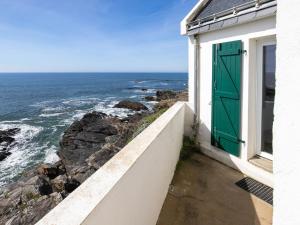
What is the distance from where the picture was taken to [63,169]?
41.7 ft

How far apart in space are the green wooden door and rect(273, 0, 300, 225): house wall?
12.1ft

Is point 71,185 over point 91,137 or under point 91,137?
over

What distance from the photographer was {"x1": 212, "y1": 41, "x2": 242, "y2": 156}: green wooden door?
4941 millimetres

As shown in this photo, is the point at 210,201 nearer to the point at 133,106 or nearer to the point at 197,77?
the point at 197,77

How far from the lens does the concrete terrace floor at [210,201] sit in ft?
11.6

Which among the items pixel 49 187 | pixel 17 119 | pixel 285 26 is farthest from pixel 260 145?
pixel 17 119

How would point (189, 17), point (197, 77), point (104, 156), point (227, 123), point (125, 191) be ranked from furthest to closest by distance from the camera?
point (104, 156) < point (189, 17) < point (197, 77) < point (227, 123) < point (125, 191)

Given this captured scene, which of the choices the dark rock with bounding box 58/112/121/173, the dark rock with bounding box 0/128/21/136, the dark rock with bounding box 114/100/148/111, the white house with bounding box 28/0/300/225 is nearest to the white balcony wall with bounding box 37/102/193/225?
the white house with bounding box 28/0/300/225

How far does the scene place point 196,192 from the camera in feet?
14.0

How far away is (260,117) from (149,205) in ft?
9.80

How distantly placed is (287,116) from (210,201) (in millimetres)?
3048

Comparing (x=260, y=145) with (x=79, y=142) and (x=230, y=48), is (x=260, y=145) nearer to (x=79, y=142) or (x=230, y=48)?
(x=230, y=48)

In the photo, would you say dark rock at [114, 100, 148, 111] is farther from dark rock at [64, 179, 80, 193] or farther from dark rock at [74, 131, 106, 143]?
dark rock at [64, 179, 80, 193]

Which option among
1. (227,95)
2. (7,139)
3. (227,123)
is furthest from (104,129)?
(227,95)
